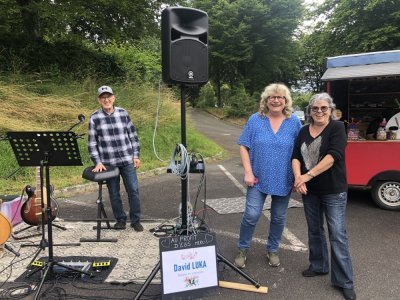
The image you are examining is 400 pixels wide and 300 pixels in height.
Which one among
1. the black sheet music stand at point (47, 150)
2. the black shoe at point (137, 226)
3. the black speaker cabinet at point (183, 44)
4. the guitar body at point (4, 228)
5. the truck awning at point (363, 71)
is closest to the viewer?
Answer: the black speaker cabinet at point (183, 44)

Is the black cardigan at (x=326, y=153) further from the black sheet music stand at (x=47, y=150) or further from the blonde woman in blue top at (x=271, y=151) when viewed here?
the black sheet music stand at (x=47, y=150)

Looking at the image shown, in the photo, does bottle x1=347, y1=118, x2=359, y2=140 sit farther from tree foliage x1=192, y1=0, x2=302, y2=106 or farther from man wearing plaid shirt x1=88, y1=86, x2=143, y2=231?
tree foliage x1=192, y1=0, x2=302, y2=106

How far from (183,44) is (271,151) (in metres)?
1.28

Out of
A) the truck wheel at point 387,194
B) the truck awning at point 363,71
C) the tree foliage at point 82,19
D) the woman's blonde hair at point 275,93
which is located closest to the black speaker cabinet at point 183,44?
the woman's blonde hair at point 275,93

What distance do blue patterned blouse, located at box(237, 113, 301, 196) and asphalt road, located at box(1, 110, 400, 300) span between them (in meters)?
0.85

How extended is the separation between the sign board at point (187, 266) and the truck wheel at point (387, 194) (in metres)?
3.50

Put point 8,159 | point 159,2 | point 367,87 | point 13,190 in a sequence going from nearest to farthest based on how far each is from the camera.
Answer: point 13,190 < point 367,87 < point 8,159 < point 159,2

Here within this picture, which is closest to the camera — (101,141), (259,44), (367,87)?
(101,141)

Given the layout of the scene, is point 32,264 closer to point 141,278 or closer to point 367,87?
point 141,278

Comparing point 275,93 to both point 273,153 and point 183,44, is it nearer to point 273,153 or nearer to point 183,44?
point 273,153

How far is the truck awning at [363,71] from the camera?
4906mm

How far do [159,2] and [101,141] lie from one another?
9.27 metres

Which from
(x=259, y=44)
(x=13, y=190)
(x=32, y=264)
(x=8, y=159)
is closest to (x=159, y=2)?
(x=8, y=159)

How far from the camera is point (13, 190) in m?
6.21
